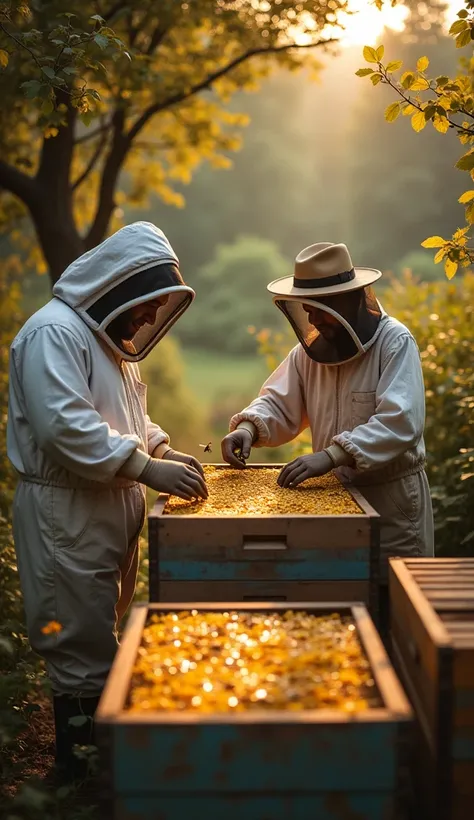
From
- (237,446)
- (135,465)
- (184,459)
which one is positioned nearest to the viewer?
(135,465)

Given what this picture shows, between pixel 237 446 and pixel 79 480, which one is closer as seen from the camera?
pixel 79 480

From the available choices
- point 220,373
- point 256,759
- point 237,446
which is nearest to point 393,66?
point 237,446

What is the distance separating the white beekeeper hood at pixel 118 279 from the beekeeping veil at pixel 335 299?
529 millimetres

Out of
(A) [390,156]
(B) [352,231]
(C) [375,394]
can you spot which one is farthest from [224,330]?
(C) [375,394]

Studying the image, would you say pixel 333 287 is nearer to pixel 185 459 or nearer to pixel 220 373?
pixel 185 459

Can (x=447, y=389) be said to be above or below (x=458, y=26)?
below

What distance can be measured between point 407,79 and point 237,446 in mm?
1754

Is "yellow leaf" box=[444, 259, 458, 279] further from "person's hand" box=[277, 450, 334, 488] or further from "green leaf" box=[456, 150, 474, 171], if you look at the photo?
"person's hand" box=[277, 450, 334, 488]

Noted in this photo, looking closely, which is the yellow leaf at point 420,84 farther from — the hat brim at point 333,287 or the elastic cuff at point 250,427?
the elastic cuff at point 250,427

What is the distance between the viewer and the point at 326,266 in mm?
3693

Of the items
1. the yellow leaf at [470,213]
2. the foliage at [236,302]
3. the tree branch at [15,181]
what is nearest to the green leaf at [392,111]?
the yellow leaf at [470,213]

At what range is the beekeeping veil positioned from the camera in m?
3.66

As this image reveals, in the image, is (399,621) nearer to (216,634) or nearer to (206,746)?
(216,634)

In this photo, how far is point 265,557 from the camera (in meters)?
3.04
